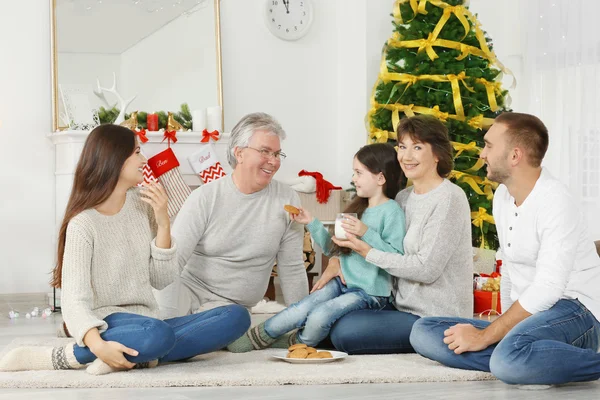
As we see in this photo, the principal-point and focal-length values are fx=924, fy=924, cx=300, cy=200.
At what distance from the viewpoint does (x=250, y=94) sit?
639cm

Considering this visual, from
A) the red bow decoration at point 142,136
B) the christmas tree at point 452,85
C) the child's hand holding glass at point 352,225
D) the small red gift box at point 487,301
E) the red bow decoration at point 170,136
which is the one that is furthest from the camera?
the red bow decoration at point 170,136

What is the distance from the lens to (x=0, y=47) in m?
5.72

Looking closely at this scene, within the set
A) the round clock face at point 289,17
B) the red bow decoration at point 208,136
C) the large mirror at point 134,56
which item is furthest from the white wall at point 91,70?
the round clock face at point 289,17

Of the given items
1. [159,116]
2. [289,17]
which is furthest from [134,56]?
[289,17]

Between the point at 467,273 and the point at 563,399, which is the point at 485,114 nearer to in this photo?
the point at 467,273

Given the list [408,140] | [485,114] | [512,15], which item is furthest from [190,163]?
[512,15]

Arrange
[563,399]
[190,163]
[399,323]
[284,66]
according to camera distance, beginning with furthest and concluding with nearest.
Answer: [284,66] → [190,163] → [399,323] → [563,399]

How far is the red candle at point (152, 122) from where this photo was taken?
5.92 metres

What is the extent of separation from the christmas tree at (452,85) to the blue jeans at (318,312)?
1980 millimetres

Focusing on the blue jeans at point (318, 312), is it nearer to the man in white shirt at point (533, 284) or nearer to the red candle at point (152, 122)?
the man in white shirt at point (533, 284)

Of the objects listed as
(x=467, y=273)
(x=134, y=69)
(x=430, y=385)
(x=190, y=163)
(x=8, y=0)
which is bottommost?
(x=430, y=385)

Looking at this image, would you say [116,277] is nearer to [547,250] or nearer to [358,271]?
[358,271]

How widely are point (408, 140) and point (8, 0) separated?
3260mm

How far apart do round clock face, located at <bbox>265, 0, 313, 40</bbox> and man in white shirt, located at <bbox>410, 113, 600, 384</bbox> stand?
3577 millimetres
